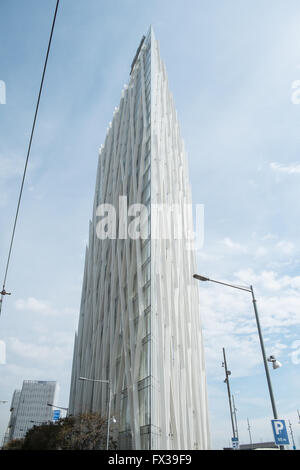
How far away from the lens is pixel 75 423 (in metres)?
29.4

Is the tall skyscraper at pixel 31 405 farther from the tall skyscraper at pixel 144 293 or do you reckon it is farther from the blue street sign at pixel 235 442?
the blue street sign at pixel 235 442

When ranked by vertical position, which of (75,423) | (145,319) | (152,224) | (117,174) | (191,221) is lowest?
(75,423)

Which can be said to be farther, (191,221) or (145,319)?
(191,221)

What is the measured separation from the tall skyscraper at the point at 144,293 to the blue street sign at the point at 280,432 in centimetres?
1693

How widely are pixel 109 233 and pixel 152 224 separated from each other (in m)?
15.3

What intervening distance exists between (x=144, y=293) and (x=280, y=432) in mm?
23266

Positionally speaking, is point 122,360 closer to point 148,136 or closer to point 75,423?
point 75,423

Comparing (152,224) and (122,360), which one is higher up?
(152,224)

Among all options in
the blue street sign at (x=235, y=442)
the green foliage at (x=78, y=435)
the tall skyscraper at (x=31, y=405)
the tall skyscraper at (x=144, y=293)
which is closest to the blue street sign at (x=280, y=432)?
the tall skyscraper at (x=144, y=293)

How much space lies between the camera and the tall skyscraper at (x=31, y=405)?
15988cm
